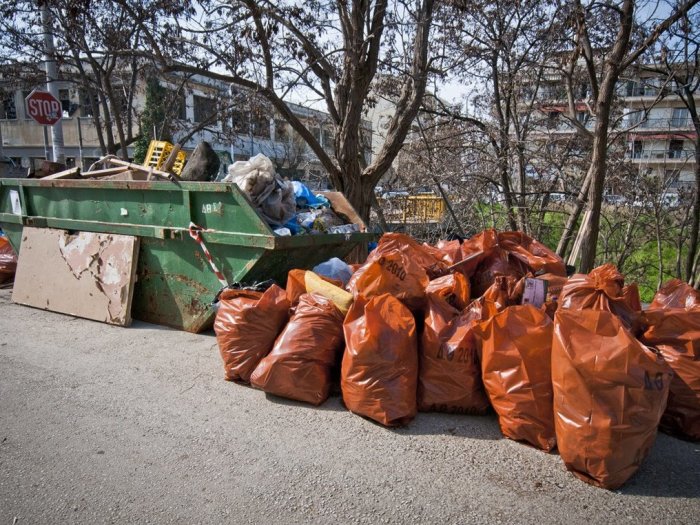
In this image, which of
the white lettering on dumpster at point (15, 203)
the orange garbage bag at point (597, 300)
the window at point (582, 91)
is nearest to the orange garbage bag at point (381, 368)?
the orange garbage bag at point (597, 300)

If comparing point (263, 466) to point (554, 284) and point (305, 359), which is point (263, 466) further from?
point (554, 284)

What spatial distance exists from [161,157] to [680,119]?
6.79 m

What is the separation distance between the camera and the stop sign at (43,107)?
7691 mm

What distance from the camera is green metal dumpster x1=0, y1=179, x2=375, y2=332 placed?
3729mm

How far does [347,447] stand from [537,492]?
2.99ft

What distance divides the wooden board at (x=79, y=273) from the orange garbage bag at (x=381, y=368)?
2508 millimetres

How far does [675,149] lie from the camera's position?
702 cm

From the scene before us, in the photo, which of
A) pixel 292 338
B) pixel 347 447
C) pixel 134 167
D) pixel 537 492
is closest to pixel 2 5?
pixel 134 167

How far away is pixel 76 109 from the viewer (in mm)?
24297

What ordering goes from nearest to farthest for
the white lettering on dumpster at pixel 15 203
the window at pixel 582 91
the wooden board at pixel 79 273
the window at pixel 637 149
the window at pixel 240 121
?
the wooden board at pixel 79 273, the white lettering on dumpster at pixel 15 203, the window at pixel 637 149, the window at pixel 582 91, the window at pixel 240 121

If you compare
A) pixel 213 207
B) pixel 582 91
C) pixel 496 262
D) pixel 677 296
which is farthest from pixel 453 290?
pixel 582 91

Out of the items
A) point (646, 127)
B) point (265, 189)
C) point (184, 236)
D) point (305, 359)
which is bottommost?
point (305, 359)

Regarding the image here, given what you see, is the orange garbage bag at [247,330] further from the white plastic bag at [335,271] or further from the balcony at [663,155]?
the balcony at [663,155]

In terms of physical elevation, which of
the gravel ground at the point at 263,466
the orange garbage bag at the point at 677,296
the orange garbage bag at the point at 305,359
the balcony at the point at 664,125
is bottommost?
the gravel ground at the point at 263,466
